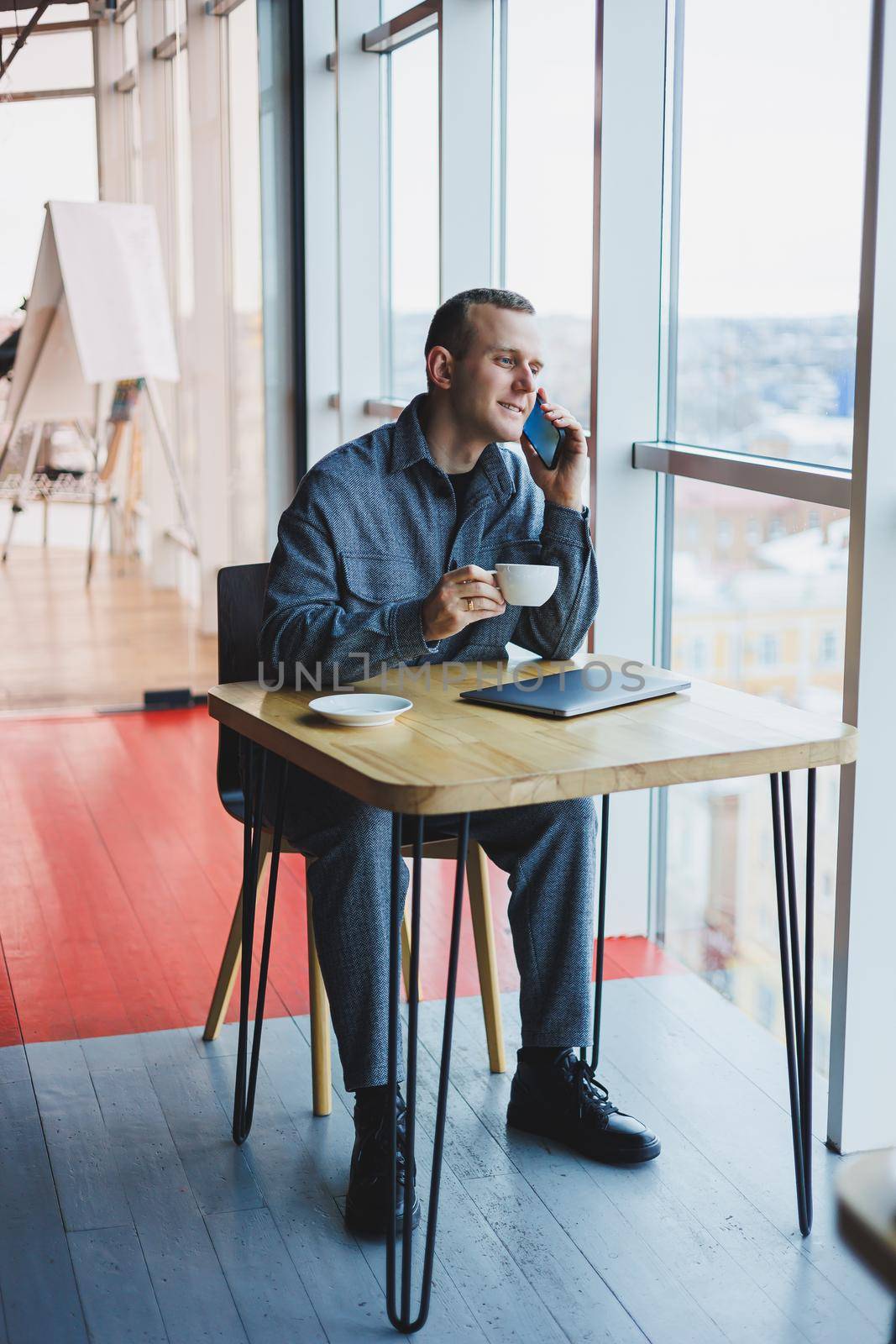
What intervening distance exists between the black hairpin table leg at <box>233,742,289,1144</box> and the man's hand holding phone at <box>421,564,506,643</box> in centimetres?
29

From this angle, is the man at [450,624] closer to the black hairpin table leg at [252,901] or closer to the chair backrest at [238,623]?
the black hairpin table leg at [252,901]

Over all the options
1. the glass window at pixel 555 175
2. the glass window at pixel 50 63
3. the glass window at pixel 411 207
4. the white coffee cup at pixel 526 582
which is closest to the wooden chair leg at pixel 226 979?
the white coffee cup at pixel 526 582

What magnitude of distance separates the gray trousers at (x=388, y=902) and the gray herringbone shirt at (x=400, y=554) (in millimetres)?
209

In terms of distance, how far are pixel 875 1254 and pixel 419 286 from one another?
12.7 feet

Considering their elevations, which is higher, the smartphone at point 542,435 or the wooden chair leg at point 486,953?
the smartphone at point 542,435

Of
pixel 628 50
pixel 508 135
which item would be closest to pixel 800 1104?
pixel 628 50

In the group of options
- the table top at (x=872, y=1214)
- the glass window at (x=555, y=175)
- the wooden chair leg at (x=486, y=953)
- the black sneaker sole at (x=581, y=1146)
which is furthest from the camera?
the glass window at (x=555, y=175)

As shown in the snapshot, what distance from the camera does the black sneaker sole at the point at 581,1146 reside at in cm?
216

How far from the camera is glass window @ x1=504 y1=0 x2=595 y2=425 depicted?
10.6 feet

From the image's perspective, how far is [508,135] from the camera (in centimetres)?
363

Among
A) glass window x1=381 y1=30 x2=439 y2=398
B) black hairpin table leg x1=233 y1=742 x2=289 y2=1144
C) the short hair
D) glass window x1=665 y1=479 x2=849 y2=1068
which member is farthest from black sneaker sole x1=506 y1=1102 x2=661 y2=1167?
glass window x1=381 y1=30 x2=439 y2=398

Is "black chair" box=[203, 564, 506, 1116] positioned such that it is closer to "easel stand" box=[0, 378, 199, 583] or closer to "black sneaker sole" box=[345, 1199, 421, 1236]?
"black sneaker sole" box=[345, 1199, 421, 1236]

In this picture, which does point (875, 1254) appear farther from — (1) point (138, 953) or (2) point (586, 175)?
(2) point (586, 175)

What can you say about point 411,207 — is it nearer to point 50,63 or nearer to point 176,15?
point 176,15
